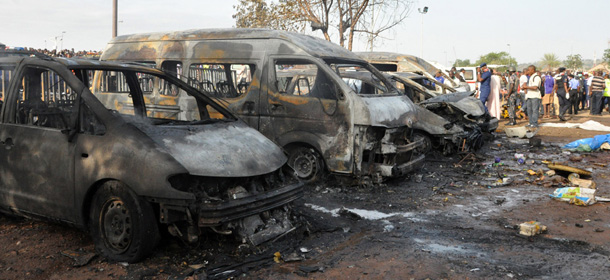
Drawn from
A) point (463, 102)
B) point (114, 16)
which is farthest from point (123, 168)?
point (114, 16)

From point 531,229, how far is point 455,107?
5.50 meters

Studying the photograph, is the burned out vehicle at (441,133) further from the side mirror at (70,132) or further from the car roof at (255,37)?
the side mirror at (70,132)

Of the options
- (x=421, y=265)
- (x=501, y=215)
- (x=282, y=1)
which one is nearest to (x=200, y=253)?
(x=421, y=265)

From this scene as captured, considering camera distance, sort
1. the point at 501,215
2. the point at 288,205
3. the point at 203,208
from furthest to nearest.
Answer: the point at 501,215
the point at 288,205
the point at 203,208

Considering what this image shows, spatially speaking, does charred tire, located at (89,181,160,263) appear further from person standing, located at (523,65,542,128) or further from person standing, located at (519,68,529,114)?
person standing, located at (519,68,529,114)

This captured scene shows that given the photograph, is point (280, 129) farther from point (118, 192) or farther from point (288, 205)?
point (118, 192)

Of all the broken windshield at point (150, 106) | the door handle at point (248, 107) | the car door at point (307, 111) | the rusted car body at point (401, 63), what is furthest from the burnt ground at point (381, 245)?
the rusted car body at point (401, 63)

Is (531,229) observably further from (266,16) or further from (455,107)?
(266,16)

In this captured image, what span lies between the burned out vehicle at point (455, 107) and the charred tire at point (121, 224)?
7.13 metres

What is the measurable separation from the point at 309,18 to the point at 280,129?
12859mm

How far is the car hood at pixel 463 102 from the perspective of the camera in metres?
10.4

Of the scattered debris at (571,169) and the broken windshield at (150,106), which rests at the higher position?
the broken windshield at (150,106)

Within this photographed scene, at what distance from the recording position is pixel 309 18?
62.9 feet

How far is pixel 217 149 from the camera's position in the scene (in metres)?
4.26
